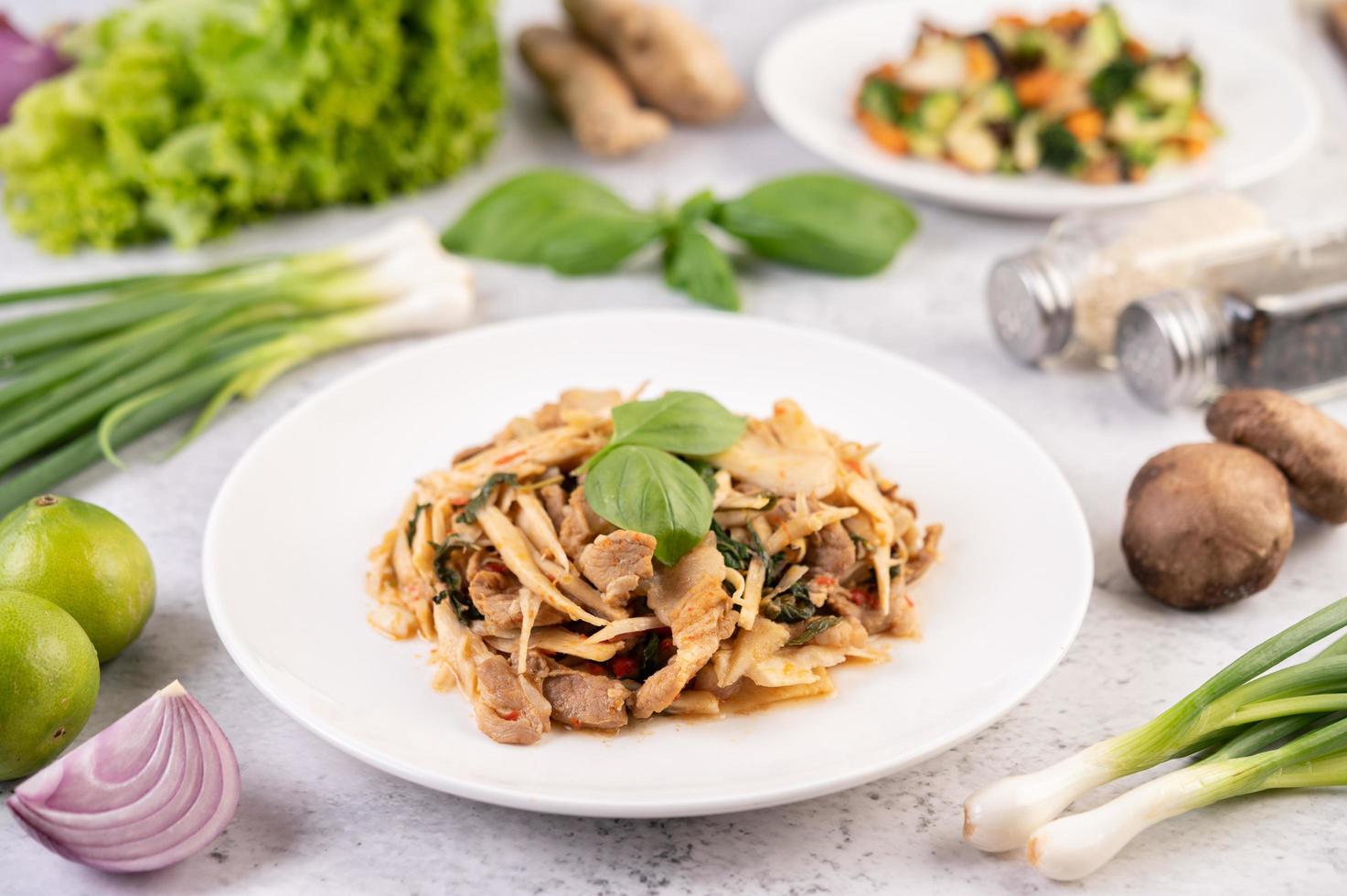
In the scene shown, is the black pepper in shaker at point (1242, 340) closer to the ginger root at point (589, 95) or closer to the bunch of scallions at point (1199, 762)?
the bunch of scallions at point (1199, 762)

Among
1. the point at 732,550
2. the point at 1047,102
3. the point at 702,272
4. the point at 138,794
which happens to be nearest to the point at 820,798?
the point at 732,550

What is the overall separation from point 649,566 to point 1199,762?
0.94 meters

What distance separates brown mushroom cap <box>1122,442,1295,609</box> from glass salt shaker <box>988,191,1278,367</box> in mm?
812

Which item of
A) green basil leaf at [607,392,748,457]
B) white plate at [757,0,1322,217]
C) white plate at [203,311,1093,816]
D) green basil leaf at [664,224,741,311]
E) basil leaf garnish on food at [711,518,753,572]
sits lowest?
green basil leaf at [664,224,741,311]

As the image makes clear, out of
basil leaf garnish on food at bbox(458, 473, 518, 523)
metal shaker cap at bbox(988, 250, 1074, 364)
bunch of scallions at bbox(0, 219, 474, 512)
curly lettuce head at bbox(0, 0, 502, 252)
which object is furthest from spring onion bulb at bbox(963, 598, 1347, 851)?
curly lettuce head at bbox(0, 0, 502, 252)

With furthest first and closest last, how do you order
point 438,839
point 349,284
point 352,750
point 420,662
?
point 349,284
point 420,662
point 438,839
point 352,750

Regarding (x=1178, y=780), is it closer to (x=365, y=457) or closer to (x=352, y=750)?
(x=352, y=750)

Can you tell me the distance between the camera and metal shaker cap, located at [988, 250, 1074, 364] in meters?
3.38

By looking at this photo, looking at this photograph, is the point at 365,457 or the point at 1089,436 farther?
the point at 1089,436

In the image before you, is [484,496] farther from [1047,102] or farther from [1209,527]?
[1047,102]

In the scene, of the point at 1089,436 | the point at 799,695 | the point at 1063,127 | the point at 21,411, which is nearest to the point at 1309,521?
the point at 1089,436

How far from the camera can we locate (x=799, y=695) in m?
2.20

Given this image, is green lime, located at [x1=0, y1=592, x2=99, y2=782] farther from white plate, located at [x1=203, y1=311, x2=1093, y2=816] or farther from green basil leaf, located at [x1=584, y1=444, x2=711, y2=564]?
green basil leaf, located at [x1=584, y1=444, x2=711, y2=564]

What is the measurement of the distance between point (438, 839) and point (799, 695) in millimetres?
619
